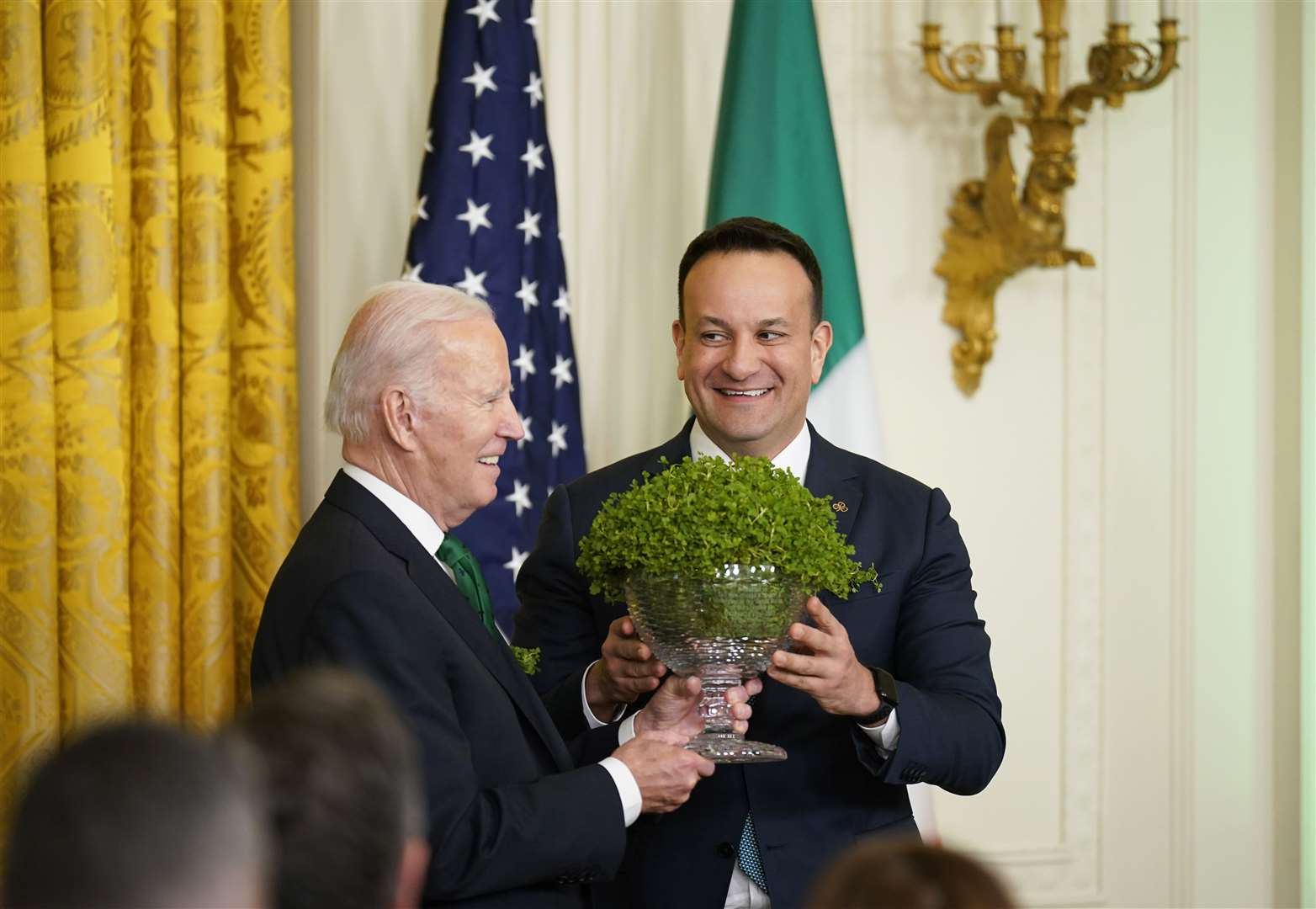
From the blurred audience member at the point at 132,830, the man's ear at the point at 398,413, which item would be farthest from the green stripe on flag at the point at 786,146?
the blurred audience member at the point at 132,830

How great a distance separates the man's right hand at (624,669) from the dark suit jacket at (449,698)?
0.71 feet

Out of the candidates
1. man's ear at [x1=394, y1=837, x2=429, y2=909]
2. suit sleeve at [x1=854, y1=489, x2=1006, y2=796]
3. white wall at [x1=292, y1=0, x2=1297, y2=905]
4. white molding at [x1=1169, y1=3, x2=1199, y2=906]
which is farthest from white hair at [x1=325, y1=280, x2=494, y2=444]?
white molding at [x1=1169, y1=3, x2=1199, y2=906]

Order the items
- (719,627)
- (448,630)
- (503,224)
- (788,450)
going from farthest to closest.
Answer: (503,224)
(788,450)
(719,627)
(448,630)

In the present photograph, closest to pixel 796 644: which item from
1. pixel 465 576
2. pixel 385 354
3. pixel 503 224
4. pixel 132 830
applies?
pixel 465 576

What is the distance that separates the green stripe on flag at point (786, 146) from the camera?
14.3 feet

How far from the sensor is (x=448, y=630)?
2.30 meters

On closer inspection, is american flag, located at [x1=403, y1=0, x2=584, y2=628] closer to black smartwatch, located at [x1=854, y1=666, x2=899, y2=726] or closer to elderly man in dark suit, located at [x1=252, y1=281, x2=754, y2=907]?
elderly man in dark suit, located at [x1=252, y1=281, x2=754, y2=907]

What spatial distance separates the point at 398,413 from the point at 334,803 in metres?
1.35

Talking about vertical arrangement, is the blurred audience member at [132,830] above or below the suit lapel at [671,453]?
below

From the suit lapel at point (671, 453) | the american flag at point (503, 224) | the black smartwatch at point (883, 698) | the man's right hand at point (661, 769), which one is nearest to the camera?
the man's right hand at point (661, 769)

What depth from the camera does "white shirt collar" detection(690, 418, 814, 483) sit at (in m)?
3.03

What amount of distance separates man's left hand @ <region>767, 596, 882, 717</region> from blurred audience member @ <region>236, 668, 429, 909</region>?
1.36m

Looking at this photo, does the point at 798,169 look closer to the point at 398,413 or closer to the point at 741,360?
the point at 741,360

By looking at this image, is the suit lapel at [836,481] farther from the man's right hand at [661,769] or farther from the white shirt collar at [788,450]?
the man's right hand at [661,769]
